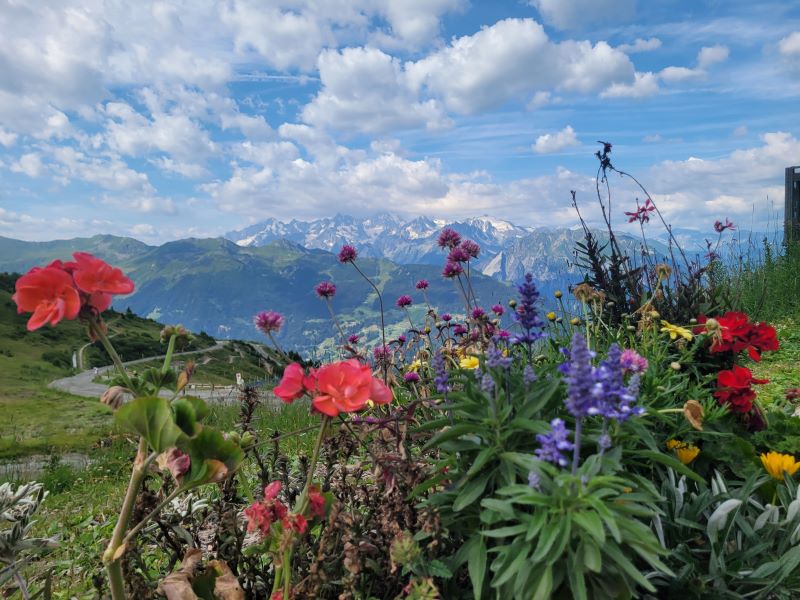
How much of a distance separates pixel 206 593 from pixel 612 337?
3070 mm

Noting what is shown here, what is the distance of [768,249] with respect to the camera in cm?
1317

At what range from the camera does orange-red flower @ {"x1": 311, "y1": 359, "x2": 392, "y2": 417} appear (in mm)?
1880

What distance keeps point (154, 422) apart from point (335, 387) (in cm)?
60

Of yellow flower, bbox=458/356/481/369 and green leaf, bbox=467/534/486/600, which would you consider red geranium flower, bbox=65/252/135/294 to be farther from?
yellow flower, bbox=458/356/481/369

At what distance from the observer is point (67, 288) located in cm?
180

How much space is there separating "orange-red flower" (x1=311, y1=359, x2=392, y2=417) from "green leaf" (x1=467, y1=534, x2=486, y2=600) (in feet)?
2.22

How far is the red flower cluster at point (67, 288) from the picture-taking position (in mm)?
1803

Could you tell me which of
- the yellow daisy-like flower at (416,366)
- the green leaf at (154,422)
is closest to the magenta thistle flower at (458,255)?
the yellow daisy-like flower at (416,366)

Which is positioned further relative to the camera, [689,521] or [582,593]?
[689,521]

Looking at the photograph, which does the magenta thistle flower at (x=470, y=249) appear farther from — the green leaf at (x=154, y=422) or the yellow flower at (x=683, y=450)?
the green leaf at (x=154, y=422)

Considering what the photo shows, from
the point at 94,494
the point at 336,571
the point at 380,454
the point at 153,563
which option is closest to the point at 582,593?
the point at 380,454

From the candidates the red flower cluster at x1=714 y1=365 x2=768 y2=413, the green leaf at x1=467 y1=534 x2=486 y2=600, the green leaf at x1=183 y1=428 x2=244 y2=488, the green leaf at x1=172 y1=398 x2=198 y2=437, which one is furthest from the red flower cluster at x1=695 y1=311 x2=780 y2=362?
the green leaf at x1=172 y1=398 x2=198 y2=437

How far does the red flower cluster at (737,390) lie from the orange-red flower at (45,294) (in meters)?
3.34

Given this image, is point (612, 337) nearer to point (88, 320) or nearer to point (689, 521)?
point (689, 521)
